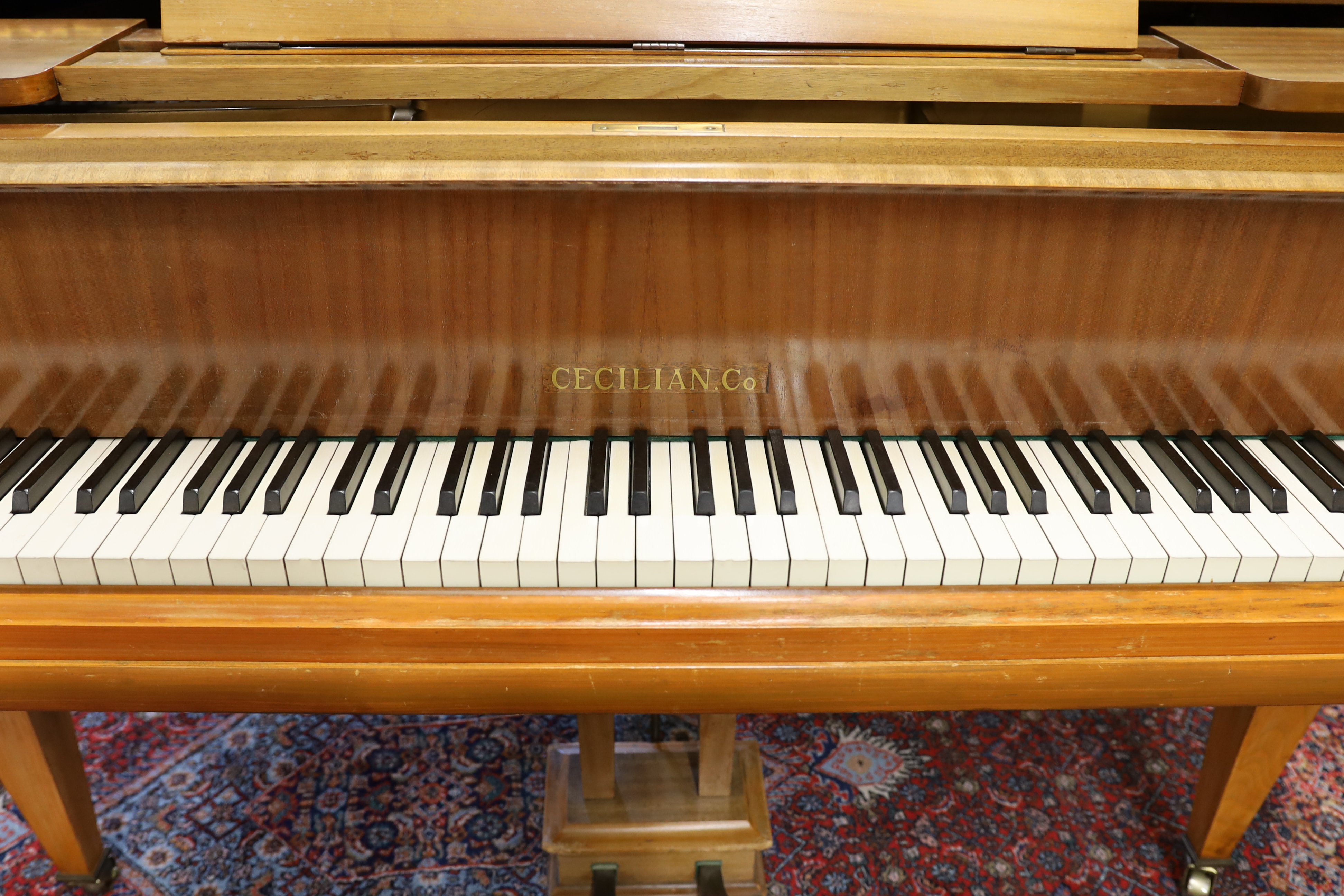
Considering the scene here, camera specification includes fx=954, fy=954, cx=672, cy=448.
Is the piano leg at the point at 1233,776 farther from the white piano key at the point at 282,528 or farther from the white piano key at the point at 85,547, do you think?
the white piano key at the point at 85,547

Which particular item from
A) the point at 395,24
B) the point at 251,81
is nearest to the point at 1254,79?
the point at 395,24

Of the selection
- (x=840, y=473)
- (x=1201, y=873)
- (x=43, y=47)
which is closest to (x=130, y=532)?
(x=43, y=47)

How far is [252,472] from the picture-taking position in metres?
1.20

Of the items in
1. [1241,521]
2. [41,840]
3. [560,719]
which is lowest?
[560,719]

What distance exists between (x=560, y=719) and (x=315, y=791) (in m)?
0.53

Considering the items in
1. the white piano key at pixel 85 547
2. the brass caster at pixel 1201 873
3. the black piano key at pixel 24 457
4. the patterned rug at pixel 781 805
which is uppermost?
the black piano key at pixel 24 457

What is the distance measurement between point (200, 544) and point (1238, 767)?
5.33 ft

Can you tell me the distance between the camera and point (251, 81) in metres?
1.21

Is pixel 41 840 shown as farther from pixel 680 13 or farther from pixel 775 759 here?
pixel 680 13

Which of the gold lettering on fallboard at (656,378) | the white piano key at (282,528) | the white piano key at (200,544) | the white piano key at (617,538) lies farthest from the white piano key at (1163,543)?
the white piano key at (200,544)

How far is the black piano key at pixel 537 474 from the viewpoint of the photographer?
3.78 ft

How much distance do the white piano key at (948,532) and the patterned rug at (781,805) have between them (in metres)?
0.94

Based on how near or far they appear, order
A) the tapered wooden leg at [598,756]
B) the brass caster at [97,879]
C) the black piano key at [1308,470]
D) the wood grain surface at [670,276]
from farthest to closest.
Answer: the brass caster at [97,879] → the tapered wooden leg at [598,756] → the black piano key at [1308,470] → the wood grain surface at [670,276]

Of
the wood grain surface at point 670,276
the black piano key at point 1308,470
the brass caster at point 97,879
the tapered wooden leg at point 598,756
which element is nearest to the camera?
the wood grain surface at point 670,276
